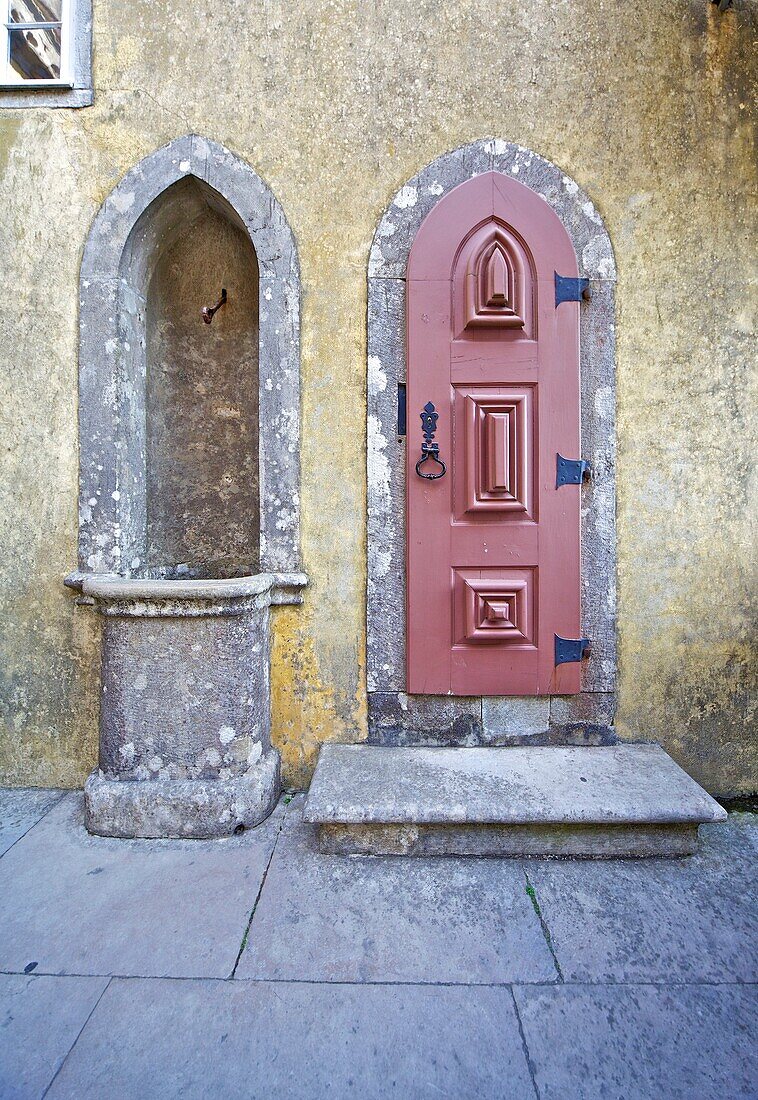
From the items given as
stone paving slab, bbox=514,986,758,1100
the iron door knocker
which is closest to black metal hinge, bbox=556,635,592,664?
the iron door knocker

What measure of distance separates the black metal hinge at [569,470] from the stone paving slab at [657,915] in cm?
162

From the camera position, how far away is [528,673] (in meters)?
2.53

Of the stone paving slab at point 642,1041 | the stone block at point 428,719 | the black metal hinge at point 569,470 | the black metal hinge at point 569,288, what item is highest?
the black metal hinge at point 569,288

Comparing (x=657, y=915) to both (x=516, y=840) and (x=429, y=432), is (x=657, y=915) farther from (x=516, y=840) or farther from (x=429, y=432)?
(x=429, y=432)

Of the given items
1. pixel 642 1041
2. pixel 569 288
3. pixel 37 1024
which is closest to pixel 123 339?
pixel 569 288

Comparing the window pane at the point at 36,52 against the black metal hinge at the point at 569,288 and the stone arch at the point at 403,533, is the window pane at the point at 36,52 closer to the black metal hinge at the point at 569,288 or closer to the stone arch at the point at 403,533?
the stone arch at the point at 403,533

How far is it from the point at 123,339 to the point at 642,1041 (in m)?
3.32

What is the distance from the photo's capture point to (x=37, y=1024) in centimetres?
146

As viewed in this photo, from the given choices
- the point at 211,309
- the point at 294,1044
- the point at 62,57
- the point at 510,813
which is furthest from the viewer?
the point at 211,309

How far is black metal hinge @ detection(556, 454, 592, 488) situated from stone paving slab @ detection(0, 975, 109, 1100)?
8.29 feet

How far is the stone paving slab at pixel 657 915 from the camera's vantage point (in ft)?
5.37

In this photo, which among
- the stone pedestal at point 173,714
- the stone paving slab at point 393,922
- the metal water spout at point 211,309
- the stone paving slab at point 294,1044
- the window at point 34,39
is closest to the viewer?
the stone paving slab at point 294,1044

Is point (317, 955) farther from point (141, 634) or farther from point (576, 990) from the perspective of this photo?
point (141, 634)

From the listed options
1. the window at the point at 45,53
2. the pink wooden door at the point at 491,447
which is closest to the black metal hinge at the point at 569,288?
the pink wooden door at the point at 491,447
